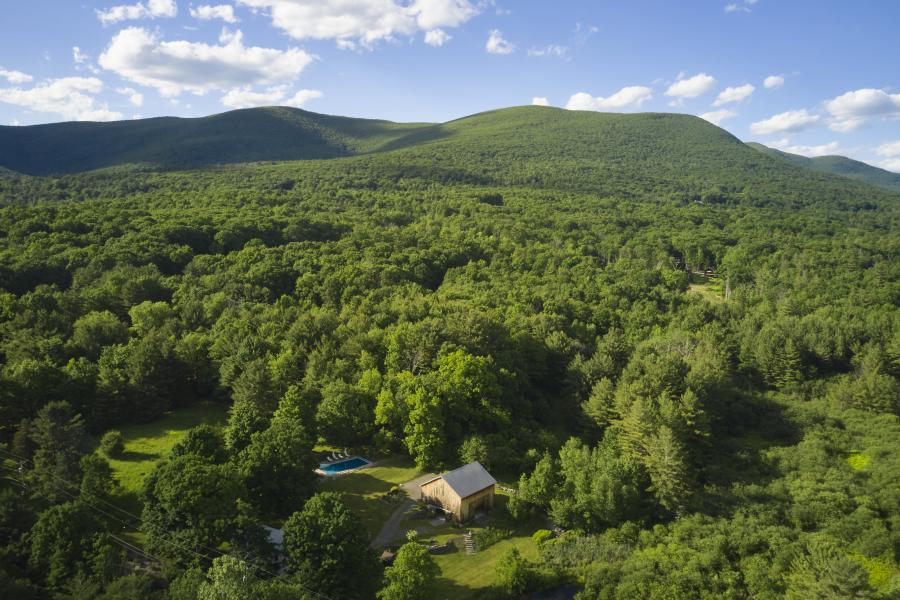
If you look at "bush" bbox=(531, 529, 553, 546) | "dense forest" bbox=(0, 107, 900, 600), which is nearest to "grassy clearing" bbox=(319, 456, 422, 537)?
"dense forest" bbox=(0, 107, 900, 600)

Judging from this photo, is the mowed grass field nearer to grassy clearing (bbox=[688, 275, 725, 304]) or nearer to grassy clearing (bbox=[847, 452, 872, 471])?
grassy clearing (bbox=[847, 452, 872, 471])

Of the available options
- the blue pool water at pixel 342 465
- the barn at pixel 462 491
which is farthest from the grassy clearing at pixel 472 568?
the blue pool water at pixel 342 465

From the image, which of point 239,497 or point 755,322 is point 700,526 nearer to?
point 239,497

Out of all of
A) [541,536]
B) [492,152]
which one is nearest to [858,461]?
[541,536]

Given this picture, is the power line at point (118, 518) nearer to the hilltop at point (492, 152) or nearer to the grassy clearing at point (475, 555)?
the grassy clearing at point (475, 555)

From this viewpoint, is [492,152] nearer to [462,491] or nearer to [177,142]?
[177,142]

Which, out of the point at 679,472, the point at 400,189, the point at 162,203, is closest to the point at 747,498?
the point at 679,472
